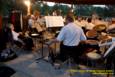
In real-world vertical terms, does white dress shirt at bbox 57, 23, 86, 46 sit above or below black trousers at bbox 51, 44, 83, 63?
above

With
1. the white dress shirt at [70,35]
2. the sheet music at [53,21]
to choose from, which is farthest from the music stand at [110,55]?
the sheet music at [53,21]

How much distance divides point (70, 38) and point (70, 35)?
3.2 inches

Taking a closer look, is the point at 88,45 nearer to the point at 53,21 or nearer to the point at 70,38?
the point at 70,38

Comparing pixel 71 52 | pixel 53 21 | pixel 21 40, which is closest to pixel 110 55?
pixel 71 52

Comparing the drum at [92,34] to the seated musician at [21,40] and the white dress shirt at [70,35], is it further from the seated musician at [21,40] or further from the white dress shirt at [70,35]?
the seated musician at [21,40]

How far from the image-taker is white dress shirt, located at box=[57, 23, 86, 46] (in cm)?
561

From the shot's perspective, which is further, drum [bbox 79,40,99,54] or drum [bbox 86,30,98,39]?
drum [bbox 86,30,98,39]

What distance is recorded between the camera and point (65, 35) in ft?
18.6

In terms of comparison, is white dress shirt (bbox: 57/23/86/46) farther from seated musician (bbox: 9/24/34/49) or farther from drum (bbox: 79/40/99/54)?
seated musician (bbox: 9/24/34/49)

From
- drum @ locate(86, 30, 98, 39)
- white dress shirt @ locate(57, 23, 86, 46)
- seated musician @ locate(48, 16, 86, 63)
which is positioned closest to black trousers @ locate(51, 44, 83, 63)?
seated musician @ locate(48, 16, 86, 63)

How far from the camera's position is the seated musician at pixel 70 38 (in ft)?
18.4

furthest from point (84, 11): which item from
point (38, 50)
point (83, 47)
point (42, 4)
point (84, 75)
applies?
point (84, 75)

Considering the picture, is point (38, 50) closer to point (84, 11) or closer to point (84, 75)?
point (84, 75)

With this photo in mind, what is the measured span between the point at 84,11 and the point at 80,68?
6595 millimetres
